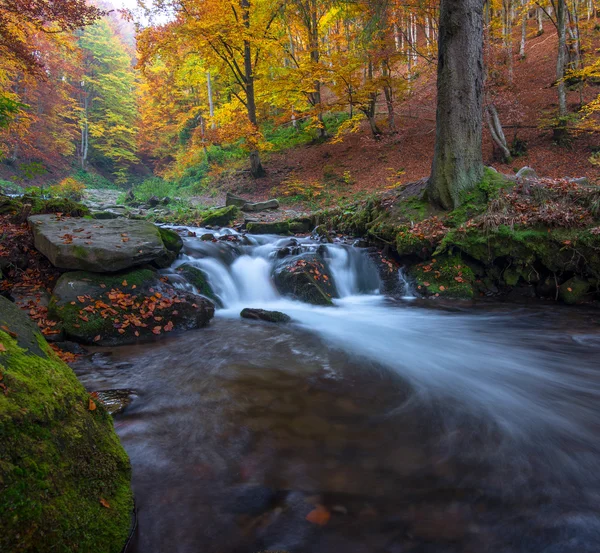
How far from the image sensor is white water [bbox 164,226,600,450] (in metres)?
3.26

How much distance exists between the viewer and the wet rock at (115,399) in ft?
9.96

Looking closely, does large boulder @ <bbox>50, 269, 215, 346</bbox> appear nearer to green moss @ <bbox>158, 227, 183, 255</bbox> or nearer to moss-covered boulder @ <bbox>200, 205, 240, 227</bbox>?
green moss @ <bbox>158, 227, 183, 255</bbox>

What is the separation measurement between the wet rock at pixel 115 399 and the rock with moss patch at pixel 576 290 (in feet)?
22.9

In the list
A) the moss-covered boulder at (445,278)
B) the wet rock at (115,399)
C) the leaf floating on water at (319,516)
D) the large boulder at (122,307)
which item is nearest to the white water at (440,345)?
Result: the moss-covered boulder at (445,278)

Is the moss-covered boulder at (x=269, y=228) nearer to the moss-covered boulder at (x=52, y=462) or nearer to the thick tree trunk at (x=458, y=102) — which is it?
the thick tree trunk at (x=458, y=102)

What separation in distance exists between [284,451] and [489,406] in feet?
6.51

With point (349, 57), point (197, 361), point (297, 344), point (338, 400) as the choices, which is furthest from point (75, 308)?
point (349, 57)

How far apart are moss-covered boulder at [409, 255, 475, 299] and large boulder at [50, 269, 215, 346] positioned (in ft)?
14.4

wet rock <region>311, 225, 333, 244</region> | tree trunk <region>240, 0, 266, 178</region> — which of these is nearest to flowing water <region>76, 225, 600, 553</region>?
wet rock <region>311, 225, 333, 244</region>

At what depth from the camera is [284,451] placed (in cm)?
257

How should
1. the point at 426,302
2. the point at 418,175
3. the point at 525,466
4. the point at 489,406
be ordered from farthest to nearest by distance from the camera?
the point at 418,175 → the point at 426,302 → the point at 489,406 → the point at 525,466

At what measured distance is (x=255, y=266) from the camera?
8047mm

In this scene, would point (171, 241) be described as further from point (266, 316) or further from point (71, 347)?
point (71, 347)

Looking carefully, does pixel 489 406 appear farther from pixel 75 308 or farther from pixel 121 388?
pixel 75 308
